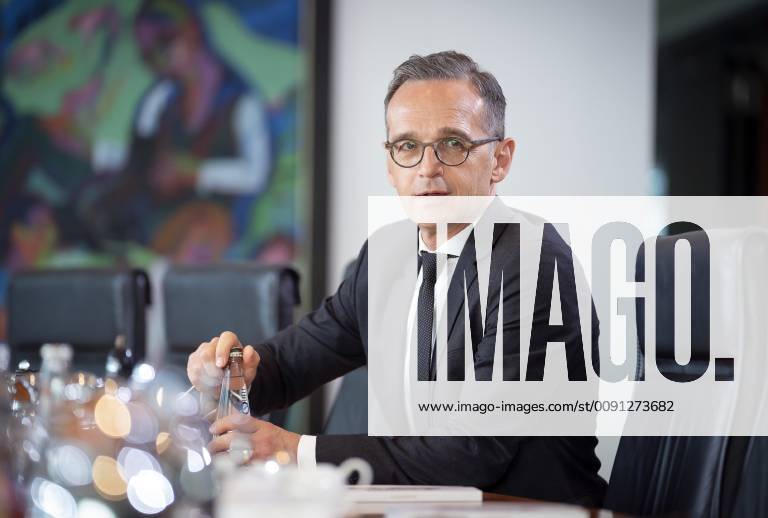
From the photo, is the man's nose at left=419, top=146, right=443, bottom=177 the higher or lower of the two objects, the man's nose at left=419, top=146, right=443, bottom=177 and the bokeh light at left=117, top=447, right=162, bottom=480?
the higher

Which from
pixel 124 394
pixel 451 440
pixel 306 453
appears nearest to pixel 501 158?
pixel 451 440

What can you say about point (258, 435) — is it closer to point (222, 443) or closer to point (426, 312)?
point (222, 443)

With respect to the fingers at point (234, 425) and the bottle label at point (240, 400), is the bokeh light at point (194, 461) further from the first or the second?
the bottle label at point (240, 400)

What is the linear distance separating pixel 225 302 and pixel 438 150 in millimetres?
1284

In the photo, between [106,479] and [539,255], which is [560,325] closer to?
[539,255]

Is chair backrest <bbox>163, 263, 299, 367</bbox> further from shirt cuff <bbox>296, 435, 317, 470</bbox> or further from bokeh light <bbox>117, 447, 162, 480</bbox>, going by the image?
bokeh light <bbox>117, 447, 162, 480</bbox>

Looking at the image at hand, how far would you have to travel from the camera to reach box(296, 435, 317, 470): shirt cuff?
171cm

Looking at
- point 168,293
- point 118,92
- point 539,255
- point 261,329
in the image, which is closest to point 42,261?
point 118,92

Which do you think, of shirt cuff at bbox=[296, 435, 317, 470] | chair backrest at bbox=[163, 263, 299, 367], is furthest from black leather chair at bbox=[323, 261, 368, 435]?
shirt cuff at bbox=[296, 435, 317, 470]

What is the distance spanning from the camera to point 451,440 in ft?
5.66

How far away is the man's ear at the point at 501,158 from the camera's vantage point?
7.10ft

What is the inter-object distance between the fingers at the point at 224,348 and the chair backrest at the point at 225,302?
105 cm

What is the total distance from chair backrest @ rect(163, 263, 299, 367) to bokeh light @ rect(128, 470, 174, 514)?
1.73m

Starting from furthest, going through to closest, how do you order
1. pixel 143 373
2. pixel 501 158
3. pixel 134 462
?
pixel 143 373 < pixel 501 158 < pixel 134 462
